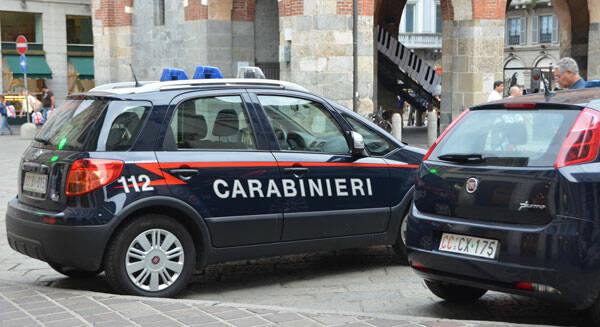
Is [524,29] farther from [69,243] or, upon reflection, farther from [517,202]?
[69,243]

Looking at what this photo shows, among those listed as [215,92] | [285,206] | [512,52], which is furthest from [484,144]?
[512,52]

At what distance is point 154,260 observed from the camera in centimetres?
573

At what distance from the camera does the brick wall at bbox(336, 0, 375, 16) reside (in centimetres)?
1769

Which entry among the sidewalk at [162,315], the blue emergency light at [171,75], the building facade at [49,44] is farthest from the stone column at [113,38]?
the sidewalk at [162,315]

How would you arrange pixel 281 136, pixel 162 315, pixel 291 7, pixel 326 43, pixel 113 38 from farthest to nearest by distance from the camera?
pixel 113 38
pixel 291 7
pixel 326 43
pixel 281 136
pixel 162 315

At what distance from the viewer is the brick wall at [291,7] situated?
1769cm

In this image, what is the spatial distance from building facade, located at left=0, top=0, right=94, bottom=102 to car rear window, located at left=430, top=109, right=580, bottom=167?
95.4 feet

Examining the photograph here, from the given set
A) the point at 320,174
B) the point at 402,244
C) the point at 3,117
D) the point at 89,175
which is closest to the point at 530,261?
the point at 320,174

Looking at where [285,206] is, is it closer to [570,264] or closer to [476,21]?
[570,264]

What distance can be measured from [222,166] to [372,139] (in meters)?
1.61

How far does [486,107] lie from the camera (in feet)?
17.5

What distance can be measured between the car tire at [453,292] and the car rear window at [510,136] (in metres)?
0.93

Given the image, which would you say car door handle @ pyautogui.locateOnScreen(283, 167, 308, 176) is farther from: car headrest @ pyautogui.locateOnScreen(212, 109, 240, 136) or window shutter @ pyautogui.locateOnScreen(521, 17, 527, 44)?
window shutter @ pyautogui.locateOnScreen(521, 17, 527, 44)

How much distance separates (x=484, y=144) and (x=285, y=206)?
1767 mm
